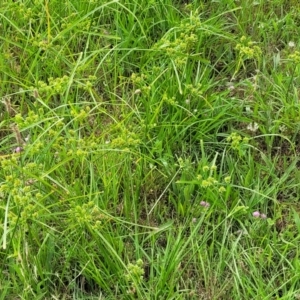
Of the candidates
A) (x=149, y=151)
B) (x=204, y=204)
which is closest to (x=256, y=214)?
(x=204, y=204)

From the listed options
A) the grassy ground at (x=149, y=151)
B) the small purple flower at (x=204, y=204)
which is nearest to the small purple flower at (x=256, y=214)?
the grassy ground at (x=149, y=151)

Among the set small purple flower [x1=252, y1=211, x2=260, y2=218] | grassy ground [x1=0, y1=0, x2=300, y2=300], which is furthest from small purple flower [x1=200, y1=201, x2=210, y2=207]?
small purple flower [x1=252, y1=211, x2=260, y2=218]

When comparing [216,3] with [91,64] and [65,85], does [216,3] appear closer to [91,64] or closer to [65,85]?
[91,64]

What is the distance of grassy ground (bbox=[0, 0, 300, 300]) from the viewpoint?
193 centimetres

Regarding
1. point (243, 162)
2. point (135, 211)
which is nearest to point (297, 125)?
point (243, 162)

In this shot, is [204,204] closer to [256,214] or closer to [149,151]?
[256,214]

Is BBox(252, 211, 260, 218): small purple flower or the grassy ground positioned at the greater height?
the grassy ground

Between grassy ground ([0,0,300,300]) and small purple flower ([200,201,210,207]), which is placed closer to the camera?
grassy ground ([0,0,300,300])

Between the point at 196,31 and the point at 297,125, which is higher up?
the point at 196,31

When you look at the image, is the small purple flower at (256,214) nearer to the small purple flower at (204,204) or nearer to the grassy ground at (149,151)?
the grassy ground at (149,151)

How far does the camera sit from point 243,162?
231 centimetres

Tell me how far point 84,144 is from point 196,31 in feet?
2.86

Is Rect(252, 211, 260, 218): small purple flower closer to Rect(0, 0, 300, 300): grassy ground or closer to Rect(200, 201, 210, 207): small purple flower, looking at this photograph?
Rect(0, 0, 300, 300): grassy ground

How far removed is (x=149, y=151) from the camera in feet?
7.38
